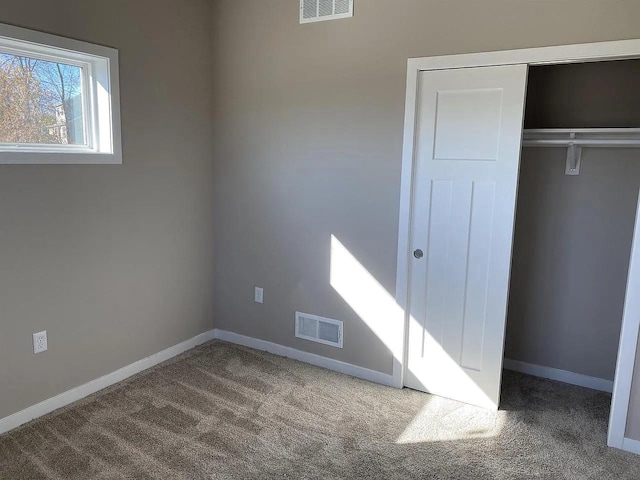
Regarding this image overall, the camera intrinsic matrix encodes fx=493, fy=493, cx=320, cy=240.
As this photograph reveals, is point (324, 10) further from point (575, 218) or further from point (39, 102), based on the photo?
point (575, 218)

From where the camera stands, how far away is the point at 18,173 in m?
2.62

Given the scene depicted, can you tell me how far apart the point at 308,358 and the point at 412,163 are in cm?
162

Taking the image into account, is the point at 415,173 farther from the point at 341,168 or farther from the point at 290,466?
the point at 290,466

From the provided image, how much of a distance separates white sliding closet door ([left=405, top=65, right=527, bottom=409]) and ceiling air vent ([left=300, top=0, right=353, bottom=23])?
27.5 inches

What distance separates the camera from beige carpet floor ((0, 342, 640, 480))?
2418mm

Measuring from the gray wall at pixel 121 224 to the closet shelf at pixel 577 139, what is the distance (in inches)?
93.8

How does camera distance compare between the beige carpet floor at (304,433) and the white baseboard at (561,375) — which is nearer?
the beige carpet floor at (304,433)

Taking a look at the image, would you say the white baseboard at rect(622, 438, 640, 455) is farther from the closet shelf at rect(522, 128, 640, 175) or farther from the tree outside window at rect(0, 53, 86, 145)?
the tree outside window at rect(0, 53, 86, 145)

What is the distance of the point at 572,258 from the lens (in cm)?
338

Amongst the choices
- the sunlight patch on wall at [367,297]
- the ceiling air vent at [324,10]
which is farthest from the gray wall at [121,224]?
the sunlight patch on wall at [367,297]

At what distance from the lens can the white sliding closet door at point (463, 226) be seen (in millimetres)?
2855

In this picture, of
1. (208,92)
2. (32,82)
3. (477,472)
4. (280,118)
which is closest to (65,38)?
(32,82)

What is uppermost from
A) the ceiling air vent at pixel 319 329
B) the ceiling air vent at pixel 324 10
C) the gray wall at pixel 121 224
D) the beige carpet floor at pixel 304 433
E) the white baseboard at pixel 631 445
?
the ceiling air vent at pixel 324 10

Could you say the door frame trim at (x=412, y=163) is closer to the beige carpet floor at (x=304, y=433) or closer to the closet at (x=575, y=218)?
the beige carpet floor at (x=304, y=433)
